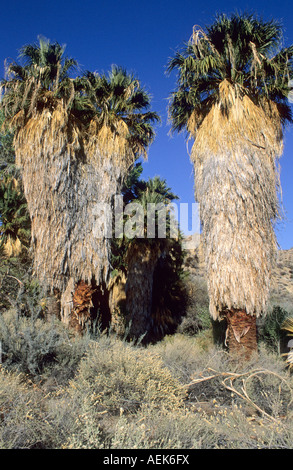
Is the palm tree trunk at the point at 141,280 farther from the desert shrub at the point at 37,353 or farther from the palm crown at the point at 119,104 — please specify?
the desert shrub at the point at 37,353

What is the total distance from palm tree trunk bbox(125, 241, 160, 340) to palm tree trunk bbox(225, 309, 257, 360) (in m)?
5.86

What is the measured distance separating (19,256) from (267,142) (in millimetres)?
9787

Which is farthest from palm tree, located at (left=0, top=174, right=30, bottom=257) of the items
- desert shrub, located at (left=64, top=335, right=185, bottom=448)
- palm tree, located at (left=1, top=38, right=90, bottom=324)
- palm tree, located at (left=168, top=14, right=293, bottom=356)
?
desert shrub, located at (left=64, top=335, right=185, bottom=448)

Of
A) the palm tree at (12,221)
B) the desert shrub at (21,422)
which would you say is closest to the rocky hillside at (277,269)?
the palm tree at (12,221)

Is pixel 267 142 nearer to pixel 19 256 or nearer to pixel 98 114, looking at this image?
pixel 98 114

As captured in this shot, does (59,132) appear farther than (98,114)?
No

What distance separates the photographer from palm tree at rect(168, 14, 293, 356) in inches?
292

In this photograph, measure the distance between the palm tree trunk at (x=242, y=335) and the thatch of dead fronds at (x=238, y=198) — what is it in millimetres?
208

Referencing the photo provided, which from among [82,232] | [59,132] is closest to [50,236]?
[82,232]

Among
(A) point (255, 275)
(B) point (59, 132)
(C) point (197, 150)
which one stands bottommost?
(A) point (255, 275)

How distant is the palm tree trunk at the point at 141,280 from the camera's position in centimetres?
1288

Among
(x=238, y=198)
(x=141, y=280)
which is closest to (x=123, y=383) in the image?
(x=238, y=198)

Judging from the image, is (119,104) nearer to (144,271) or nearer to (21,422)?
(144,271)
